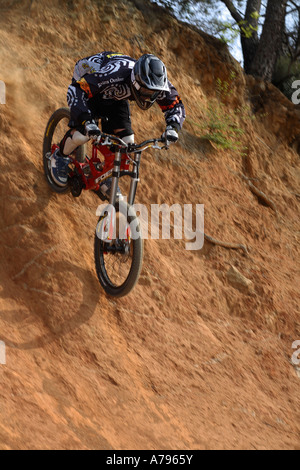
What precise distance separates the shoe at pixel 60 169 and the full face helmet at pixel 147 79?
4.11 feet

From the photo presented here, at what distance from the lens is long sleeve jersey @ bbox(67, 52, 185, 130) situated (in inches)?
190

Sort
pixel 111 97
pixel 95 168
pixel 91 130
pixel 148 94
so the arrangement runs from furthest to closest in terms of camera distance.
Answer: pixel 95 168
pixel 111 97
pixel 148 94
pixel 91 130

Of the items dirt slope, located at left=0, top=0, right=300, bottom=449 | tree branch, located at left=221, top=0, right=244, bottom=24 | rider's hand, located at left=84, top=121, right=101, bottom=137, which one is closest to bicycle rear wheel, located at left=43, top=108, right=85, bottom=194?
dirt slope, located at left=0, top=0, right=300, bottom=449

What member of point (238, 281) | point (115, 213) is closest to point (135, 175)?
point (115, 213)

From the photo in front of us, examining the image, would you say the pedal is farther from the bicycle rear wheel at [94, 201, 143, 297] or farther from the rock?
the rock

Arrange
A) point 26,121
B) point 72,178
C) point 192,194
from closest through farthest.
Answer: point 72,178 → point 26,121 → point 192,194

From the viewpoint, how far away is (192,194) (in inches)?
297

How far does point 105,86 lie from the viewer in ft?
16.1

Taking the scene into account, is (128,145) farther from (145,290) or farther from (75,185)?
(145,290)

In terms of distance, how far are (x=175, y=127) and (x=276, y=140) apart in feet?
17.7

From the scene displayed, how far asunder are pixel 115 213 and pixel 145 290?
125 cm

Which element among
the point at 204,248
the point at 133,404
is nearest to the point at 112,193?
the point at 133,404

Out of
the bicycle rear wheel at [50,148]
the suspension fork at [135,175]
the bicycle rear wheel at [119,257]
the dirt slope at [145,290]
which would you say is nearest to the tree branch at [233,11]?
the dirt slope at [145,290]
